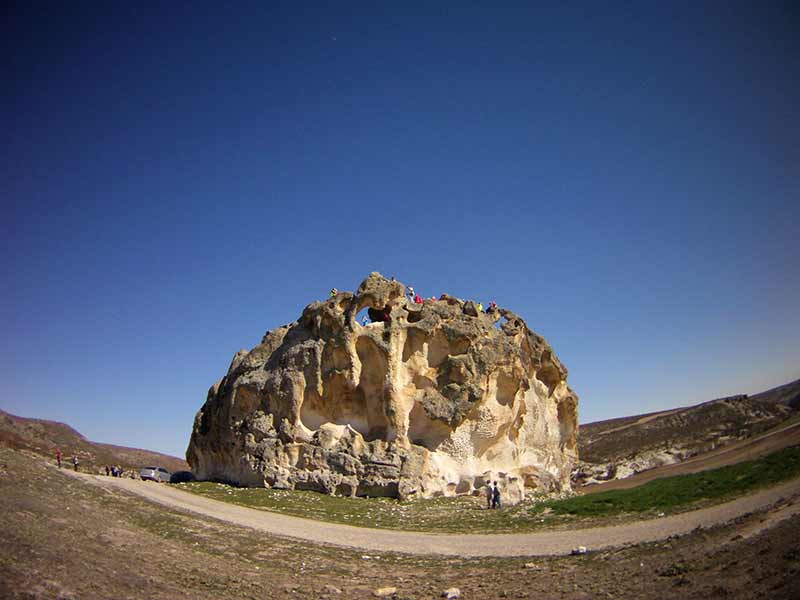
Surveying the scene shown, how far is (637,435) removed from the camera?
228ft

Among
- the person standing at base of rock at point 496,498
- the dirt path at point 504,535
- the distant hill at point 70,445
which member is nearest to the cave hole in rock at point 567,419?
the person standing at base of rock at point 496,498

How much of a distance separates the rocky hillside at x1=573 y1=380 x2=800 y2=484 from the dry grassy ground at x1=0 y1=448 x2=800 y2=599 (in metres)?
41.7

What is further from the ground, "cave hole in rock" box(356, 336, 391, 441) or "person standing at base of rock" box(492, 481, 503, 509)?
"cave hole in rock" box(356, 336, 391, 441)

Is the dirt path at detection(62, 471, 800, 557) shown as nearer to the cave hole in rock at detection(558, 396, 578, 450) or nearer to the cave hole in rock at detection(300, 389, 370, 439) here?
the cave hole in rock at detection(300, 389, 370, 439)

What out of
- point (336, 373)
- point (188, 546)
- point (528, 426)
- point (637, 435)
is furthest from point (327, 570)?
point (637, 435)

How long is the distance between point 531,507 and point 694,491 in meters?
6.50

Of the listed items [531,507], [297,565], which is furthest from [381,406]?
[297,565]

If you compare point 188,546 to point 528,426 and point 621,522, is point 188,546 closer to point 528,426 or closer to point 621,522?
point 621,522

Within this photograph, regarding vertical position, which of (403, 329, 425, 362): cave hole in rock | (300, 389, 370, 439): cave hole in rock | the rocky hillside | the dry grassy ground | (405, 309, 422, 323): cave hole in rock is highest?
(405, 309, 422, 323): cave hole in rock

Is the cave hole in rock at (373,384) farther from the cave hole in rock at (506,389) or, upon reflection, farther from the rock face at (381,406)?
the cave hole in rock at (506,389)

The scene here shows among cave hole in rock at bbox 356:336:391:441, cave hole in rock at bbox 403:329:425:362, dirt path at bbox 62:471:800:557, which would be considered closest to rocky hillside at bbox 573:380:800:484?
cave hole in rock at bbox 403:329:425:362

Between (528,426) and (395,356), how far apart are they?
12.0 metres

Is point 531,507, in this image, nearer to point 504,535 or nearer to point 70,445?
point 504,535

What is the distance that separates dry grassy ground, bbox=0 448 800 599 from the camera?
7688mm
